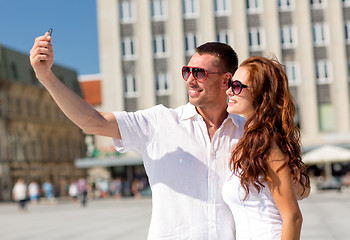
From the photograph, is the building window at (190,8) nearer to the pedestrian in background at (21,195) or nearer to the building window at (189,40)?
the building window at (189,40)

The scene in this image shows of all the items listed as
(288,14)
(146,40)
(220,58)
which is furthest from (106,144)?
(220,58)

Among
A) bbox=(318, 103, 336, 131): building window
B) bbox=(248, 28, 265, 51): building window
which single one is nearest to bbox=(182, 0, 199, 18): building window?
bbox=(248, 28, 265, 51): building window

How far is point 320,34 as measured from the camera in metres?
45.2

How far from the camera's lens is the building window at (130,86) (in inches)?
1834

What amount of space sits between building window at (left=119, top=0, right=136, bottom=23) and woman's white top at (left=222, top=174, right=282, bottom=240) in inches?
1752

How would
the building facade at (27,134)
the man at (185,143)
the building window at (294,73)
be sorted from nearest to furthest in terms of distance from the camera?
the man at (185,143), the building window at (294,73), the building facade at (27,134)

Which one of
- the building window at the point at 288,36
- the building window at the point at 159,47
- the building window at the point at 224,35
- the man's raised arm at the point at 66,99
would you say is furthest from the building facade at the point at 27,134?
the man's raised arm at the point at 66,99

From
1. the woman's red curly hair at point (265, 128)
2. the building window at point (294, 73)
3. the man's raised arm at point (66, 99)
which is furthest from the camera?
the building window at point (294, 73)

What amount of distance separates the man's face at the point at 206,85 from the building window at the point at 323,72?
42.7 m

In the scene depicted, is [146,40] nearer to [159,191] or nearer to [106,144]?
[106,144]

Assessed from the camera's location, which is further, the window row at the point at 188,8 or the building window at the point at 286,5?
the window row at the point at 188,8

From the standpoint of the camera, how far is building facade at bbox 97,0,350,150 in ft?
147

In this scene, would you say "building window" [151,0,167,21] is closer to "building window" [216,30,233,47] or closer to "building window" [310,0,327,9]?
"building window" [216,30,233,47]

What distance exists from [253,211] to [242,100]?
0.59 m
